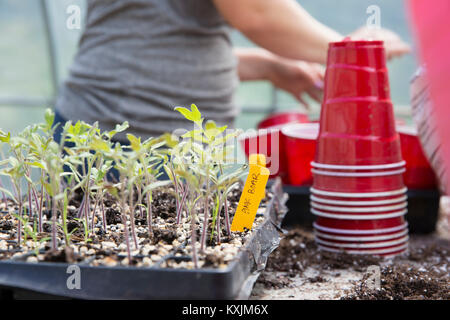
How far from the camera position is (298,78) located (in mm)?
1983

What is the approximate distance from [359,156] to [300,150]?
0.29 metres

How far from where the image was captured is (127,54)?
1524mm

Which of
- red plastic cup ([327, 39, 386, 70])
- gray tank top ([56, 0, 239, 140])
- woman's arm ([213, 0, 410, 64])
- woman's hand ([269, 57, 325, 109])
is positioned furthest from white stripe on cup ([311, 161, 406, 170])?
woman's hand ([269, 57, 325, 109])

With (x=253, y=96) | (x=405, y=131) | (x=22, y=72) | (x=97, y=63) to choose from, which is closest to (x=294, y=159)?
(x=405, y=131)

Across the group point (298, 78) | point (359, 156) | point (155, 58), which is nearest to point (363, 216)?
point (359, 156)

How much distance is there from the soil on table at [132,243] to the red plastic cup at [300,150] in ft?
1.04

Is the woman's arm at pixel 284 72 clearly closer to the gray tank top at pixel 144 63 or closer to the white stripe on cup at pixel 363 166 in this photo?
the gray tank top at pixel 144 63

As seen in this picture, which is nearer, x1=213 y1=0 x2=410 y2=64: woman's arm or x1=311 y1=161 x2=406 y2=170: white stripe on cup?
x1=311 y1=161 x2=406 y2=170: white stripe on cup

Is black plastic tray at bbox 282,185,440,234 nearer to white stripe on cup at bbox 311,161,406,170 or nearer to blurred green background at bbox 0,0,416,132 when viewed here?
white stripe on cup at bbox 311,161,406,170

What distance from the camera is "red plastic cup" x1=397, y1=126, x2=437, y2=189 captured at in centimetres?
132

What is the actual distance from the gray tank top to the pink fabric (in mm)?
1042

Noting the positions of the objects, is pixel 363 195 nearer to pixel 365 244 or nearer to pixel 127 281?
pixel 365 244

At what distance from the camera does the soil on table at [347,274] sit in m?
0.82

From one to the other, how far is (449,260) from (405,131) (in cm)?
37
